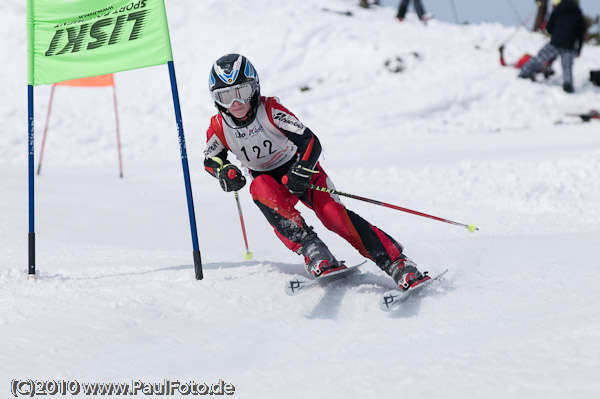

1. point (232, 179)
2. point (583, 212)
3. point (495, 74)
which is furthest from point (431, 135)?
point (232, 179)

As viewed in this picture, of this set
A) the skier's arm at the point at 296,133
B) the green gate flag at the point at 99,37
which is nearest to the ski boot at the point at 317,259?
the skier's arm at the point at 296,133

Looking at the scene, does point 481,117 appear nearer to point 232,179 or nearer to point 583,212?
point 583,212

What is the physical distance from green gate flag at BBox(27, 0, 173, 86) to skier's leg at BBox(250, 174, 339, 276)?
1.17 m

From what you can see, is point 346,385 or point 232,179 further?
point 232,179

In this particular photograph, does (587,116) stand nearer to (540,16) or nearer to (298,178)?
(540,16)

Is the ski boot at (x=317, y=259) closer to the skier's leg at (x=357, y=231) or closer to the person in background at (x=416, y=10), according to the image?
the skier's leg at (x=357, y=231)

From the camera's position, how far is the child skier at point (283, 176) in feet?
13.0

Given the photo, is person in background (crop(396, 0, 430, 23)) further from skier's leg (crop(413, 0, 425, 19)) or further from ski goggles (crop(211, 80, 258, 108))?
ski goggles (crop(211, 80, 258, 108))

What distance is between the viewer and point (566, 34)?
12.1 metres

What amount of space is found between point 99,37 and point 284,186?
1711mm

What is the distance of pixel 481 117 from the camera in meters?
12.1

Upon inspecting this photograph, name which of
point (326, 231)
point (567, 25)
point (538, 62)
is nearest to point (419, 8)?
point (538, 62)

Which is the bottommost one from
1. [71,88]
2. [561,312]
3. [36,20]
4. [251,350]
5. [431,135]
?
[71,88]

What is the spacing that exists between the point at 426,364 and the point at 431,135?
9.23m
